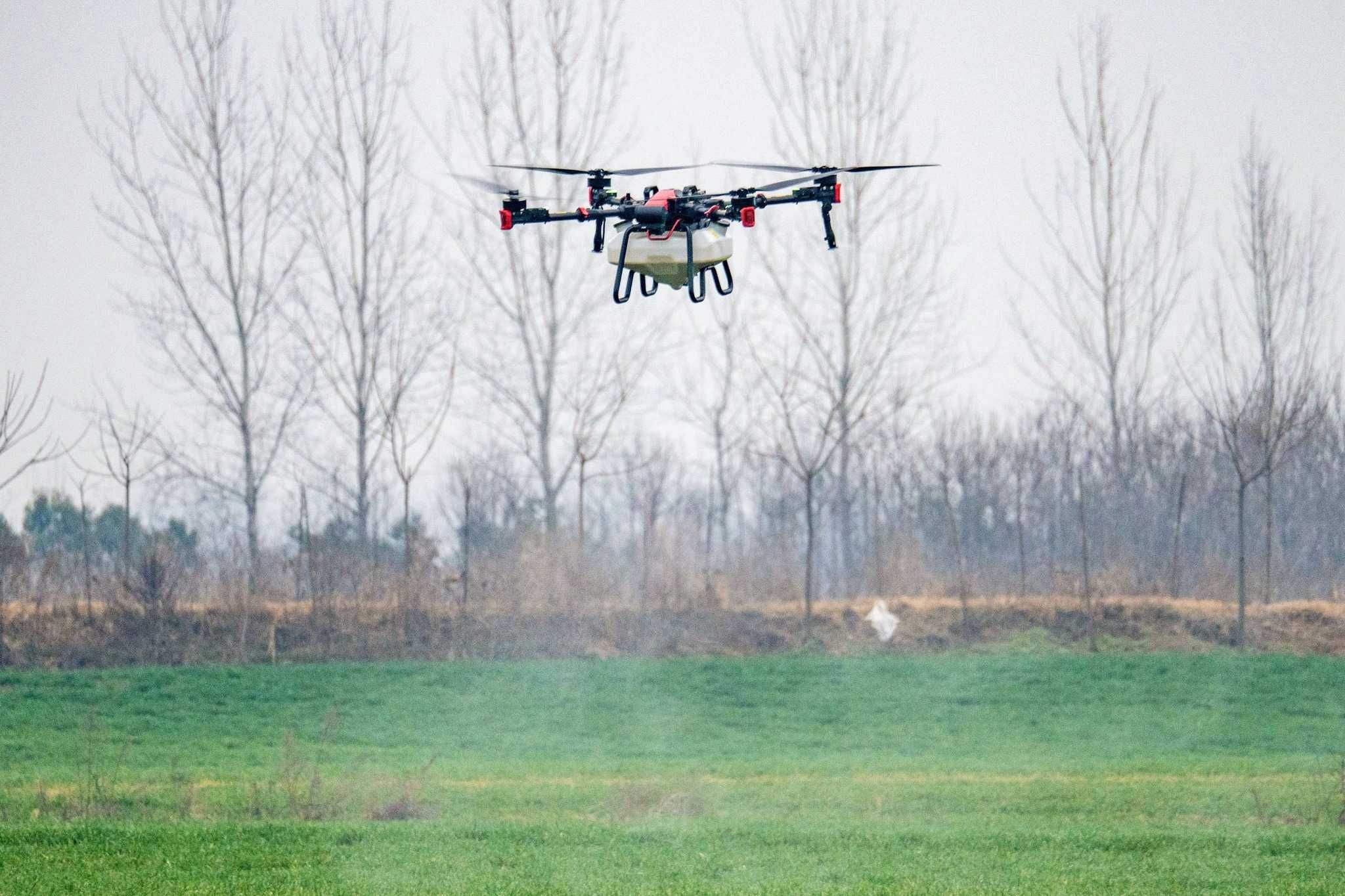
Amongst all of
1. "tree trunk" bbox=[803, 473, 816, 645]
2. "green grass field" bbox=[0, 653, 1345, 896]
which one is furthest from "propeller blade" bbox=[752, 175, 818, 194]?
"tree trunk" bbox=[803, 473, 816, 645]

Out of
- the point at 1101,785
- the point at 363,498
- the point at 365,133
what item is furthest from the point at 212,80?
the point at 1101,785

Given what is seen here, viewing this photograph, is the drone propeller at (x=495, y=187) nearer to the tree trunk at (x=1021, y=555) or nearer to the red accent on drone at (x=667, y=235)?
the red accent on drone at (x=667, y=235)

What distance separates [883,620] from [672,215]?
19.3m

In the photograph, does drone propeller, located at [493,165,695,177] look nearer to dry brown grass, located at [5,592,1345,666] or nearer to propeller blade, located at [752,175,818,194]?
propeller blade, located at [752,175,818,194]

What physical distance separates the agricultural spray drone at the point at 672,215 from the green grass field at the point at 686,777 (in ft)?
15.9

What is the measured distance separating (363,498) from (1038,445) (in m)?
18.6

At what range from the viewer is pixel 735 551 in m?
35.3

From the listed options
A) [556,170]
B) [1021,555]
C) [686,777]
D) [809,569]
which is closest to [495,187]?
[556,170]

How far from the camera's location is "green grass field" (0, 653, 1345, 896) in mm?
11344

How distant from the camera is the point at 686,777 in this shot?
16.5 metres

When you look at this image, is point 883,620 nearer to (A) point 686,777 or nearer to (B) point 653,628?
(B) point 653,628

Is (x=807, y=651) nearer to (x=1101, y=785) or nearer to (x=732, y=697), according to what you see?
(x=732, y=697)

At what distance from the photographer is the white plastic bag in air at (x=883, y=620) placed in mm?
26172

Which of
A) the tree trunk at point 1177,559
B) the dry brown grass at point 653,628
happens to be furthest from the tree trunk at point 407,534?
the tree trunk at point 1177,559
